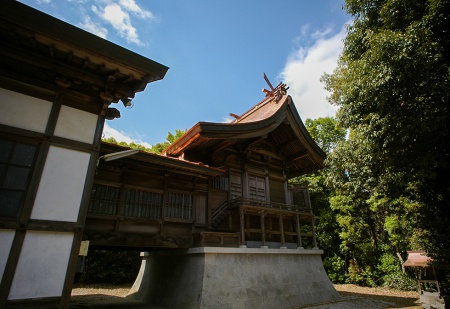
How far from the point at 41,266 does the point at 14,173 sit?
182 centimetres

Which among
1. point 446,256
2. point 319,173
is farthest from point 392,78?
point 319,173

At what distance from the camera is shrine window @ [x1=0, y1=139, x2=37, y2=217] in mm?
4609

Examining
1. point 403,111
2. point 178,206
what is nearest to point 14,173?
point 178,206

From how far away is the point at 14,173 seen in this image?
4.79 m

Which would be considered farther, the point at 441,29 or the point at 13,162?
the point at 441,29

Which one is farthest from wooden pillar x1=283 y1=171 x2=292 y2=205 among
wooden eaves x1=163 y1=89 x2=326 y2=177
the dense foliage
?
the dense foliage

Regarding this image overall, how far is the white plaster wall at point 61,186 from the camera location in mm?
4883

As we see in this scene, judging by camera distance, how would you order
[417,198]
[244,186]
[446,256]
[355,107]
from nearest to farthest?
[446,256]
[355,107]
[417,198]
[244,186]

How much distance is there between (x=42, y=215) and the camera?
4812mm

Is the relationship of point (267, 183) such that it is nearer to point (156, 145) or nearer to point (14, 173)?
point (14, 173)

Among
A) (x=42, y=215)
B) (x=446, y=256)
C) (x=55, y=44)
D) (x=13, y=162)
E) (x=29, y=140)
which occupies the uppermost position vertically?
(x=55, y=44)

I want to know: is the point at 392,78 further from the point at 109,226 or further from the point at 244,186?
the point at 109,226

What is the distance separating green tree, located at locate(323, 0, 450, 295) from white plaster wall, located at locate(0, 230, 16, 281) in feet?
31.8

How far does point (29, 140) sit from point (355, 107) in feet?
31.4
